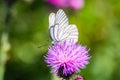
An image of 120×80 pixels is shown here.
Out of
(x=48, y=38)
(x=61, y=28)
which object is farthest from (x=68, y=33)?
(x=48, y=38)

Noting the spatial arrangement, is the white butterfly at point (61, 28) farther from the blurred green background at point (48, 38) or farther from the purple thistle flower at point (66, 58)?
the blurred green background at point (48, 38)

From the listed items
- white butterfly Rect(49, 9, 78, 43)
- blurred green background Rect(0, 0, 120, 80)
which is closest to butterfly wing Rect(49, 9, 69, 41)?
white butterfly Rect(49, 9, 78, 43)

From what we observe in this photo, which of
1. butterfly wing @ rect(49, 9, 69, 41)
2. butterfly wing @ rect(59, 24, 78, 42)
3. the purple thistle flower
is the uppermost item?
butterfly wing @ rect(49, 9, 69, 41)

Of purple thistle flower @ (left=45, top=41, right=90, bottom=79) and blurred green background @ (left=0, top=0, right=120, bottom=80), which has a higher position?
blurred green background @ (left=0, top=0, right=120, bottom=80)

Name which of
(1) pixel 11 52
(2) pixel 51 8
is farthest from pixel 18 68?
(2) pixel 51 8

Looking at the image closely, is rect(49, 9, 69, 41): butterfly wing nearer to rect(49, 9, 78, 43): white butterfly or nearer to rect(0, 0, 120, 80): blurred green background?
rect(49, 9, 78, 43): white butterfly

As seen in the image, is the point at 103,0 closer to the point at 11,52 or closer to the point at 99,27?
the point at 99,27

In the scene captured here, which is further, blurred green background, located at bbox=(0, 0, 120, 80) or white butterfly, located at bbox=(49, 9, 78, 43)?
blurred green background, located at bbox=(0, 0, 120, 80)
